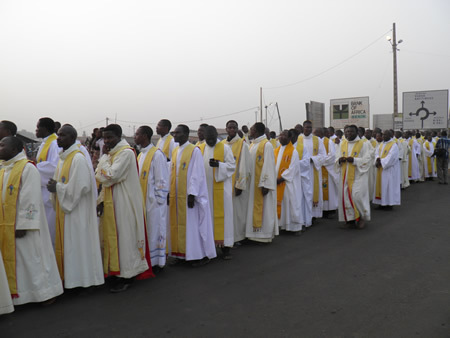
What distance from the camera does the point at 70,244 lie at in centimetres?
437

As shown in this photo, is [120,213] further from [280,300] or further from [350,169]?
[350,169]

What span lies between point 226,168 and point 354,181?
3.43m

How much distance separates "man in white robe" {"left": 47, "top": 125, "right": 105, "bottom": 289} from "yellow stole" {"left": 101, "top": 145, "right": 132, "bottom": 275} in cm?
12

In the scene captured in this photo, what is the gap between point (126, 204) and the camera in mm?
4633

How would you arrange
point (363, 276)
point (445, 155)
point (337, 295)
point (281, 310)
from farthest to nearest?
1. point (445, 155)
2. point (363, 276)
3. point (337, 295)
4. point (281, 310)

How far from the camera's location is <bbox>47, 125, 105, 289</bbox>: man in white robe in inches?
170

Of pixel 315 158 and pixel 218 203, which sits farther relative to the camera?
pixel 315 158

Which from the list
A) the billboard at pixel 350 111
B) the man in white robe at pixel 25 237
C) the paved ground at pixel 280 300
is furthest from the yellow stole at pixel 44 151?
the billboard at pixel 350 111

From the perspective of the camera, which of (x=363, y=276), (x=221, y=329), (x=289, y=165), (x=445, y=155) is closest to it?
(x=221, y=329)

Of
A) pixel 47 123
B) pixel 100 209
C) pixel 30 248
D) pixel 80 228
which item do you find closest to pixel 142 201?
pixel 100 209

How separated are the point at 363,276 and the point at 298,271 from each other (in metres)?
0.86

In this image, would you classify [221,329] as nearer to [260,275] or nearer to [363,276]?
[260,275]

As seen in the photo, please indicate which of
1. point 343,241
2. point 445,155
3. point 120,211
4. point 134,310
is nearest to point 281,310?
point 134,310

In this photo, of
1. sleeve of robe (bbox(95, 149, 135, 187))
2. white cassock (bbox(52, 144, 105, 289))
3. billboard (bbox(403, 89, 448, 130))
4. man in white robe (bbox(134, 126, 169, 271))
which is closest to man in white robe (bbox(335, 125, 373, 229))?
man in white robe (bbox(134, 126, 169, 271))
